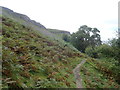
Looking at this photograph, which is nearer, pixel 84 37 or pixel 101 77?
pixel 101 77

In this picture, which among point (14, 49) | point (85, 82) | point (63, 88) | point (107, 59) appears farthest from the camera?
point (107, 59)

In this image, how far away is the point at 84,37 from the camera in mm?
45406

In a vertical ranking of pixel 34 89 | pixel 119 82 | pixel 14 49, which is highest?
pixel 14 49

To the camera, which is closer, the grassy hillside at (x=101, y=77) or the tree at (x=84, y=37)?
the grassy hillside at (x=101, y=77)

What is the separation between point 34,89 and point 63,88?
95.5 inches

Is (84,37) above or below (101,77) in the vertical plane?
above

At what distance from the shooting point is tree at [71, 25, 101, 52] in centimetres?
4538

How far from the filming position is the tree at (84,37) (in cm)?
4538

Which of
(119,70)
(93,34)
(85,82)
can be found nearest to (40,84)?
(85,82)

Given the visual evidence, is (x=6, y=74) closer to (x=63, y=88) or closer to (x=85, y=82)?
(x=63, y=88)

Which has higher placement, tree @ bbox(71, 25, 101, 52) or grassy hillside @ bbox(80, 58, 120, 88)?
tree @ bbox(71, 25, 101, 52)

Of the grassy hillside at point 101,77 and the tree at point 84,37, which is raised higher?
the tree at point 84,37

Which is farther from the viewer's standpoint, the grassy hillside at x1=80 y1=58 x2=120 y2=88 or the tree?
the tree

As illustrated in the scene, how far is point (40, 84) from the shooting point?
707 cm
